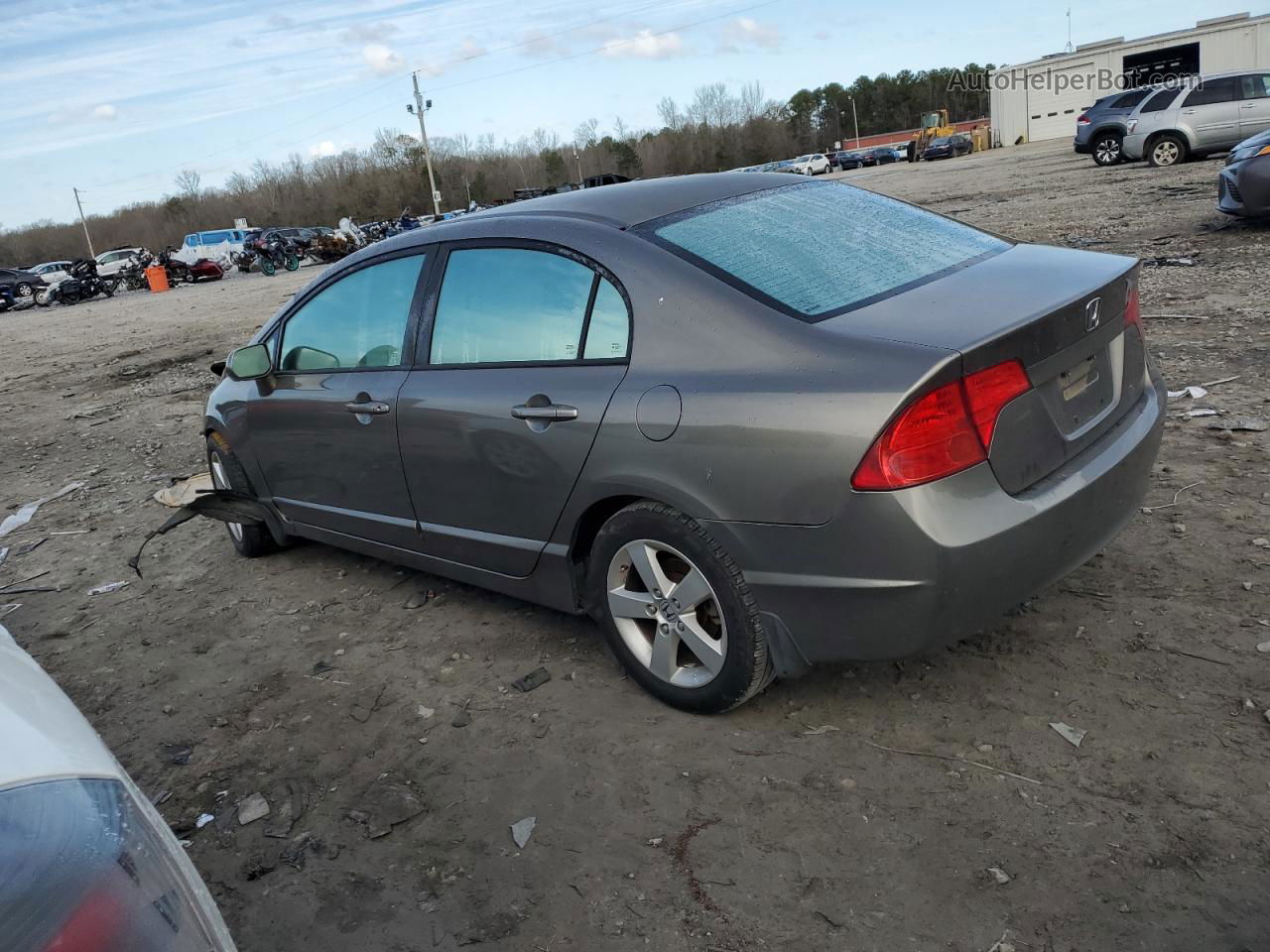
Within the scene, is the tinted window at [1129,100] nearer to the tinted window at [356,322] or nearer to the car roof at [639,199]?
the car roof at [639,199]

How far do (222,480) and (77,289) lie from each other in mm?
34910

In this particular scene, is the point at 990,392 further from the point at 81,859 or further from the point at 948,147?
the point at 948,147

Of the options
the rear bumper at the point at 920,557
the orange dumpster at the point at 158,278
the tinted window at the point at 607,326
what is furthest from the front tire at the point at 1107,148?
the orange dumpster at the point at 158,278

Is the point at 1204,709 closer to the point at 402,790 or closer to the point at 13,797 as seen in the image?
the point at 402,790

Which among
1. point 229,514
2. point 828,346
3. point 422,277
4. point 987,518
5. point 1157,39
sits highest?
point 1157,39

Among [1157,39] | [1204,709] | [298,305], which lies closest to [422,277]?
[298,305]

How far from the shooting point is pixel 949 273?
3.11 meters

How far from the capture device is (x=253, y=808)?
311 cm

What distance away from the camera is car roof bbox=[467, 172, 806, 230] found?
3.36m

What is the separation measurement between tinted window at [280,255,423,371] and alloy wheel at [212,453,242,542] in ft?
3.38

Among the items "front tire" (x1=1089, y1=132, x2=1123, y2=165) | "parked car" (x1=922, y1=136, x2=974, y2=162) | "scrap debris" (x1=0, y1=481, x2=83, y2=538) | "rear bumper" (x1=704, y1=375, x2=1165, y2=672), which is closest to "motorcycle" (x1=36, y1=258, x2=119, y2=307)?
"scrap debris" (x1=0, y1=481, x2=83, y2=538)

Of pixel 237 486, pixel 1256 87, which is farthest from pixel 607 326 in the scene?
pixel 1256 87

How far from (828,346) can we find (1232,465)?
119 inches

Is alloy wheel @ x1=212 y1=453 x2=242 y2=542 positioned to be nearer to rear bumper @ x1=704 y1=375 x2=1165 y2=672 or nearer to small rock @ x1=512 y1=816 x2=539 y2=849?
small rock @ x1=512 y1=816 x2=539 y2=849
